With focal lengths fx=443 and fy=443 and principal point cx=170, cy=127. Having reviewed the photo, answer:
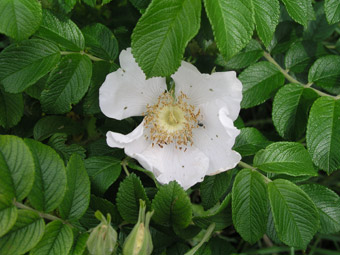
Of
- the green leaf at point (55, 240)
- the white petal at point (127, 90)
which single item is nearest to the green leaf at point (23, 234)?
the green leaf at point (55, 240)

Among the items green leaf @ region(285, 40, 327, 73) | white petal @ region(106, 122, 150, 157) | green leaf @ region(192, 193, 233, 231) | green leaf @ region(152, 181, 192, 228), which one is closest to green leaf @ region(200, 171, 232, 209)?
green leaf @ region(192, 193, 233, 231)

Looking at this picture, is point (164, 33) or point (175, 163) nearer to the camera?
point (164, 33)

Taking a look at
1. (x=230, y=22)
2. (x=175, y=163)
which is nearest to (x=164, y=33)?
(x=230, y=22)

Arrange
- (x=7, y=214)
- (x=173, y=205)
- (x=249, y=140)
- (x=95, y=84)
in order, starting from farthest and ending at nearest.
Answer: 1. (x=249, y=140)
2. (x=95, y=84)
3. (x=173, y=205)
4. (x=7, y=214)

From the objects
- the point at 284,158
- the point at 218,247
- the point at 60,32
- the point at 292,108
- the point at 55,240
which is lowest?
the point at 218,247

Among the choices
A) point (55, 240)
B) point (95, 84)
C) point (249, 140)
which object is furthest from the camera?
point (249, 140)

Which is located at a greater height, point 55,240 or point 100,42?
point 100,42

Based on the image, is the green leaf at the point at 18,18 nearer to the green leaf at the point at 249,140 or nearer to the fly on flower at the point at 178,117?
the fly on flower at the point at 178,117

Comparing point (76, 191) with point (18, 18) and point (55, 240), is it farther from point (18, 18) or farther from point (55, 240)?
point (18, 18)
